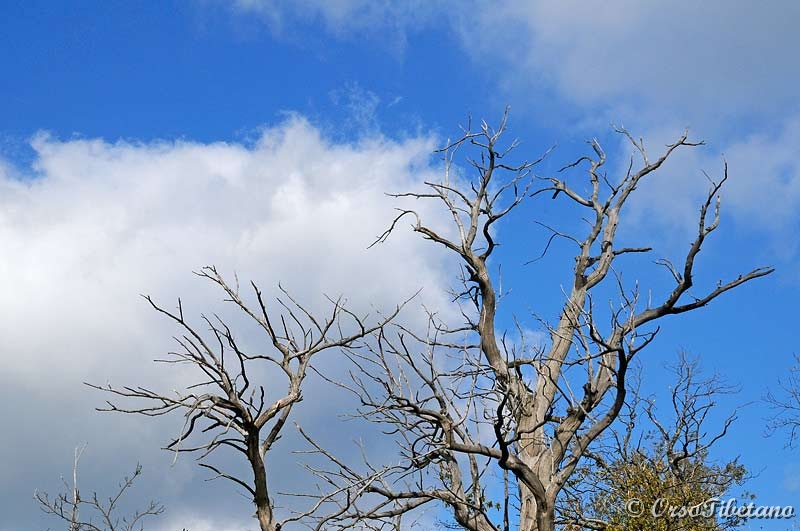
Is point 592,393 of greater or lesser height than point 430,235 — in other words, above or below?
below

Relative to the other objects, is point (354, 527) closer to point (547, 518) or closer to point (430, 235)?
point (547, 518)

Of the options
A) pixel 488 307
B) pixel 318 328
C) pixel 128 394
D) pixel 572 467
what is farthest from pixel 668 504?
pixel 128 394

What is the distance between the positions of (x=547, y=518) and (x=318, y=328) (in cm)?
299

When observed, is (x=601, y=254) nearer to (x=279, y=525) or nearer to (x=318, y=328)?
(x=318, y=328)

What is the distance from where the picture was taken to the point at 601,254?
10836 millimetres

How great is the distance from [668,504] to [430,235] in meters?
4.85

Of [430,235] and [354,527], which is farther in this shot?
[430,235]

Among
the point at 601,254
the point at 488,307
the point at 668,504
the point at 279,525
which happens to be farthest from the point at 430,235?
the point at 668,504

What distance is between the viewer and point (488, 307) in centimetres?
1028

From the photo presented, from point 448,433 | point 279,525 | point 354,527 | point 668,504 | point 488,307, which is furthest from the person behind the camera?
point 668,504

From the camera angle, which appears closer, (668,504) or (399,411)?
(399,411)

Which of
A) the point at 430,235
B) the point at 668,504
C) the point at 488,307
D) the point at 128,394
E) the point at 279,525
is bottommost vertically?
the point at 279,525

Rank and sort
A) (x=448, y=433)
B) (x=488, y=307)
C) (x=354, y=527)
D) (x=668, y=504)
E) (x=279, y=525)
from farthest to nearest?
(x=668, y=504) < (x=488, y=307) < (x=354, y=527) < (x=448, y=433) < (x=279, y=525)

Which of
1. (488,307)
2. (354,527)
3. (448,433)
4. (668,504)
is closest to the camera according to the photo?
(448,433)
